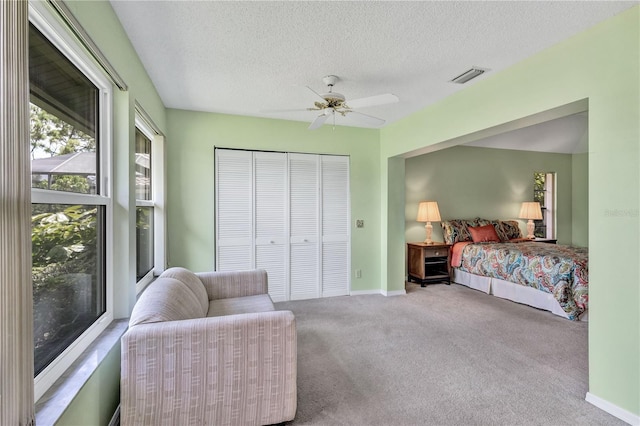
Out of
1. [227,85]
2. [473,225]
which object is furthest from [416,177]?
[227,85]

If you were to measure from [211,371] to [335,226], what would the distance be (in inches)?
116

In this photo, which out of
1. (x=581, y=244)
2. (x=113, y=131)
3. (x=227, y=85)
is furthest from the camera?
(x=581, y=244)

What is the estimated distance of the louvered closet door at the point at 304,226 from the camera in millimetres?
4188

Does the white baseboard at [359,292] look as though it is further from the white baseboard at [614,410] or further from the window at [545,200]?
the window at [545,200]

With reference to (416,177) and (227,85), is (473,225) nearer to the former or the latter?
(416,177)

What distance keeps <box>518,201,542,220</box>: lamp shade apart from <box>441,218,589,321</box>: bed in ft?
1.14

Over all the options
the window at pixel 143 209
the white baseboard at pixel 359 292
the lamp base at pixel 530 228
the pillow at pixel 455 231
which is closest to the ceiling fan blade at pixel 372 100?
the window at pixel 143 209

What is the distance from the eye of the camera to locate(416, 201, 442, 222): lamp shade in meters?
5.18

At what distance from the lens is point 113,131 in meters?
1.97

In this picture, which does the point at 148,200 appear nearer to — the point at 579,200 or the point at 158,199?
the point at 158,199

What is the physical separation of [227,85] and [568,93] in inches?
113

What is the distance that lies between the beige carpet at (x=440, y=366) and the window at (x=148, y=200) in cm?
171

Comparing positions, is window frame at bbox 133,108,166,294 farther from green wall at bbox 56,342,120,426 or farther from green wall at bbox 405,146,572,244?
green wall at bbox 405,146,572,244

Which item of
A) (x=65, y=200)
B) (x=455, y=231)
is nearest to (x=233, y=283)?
(x=65, y=200)
